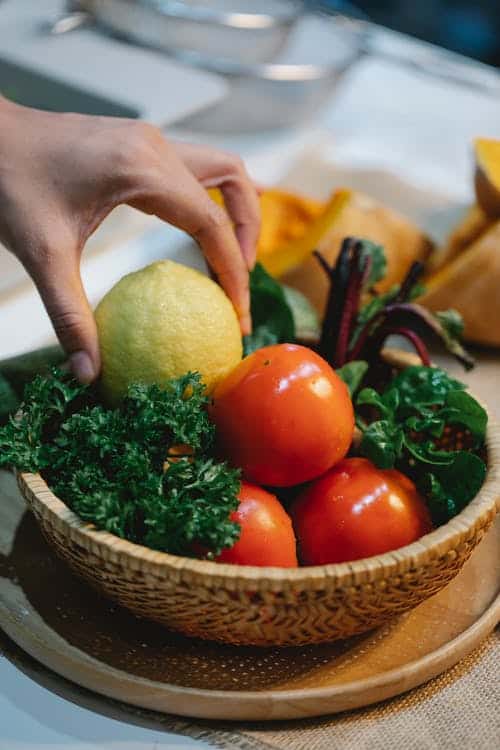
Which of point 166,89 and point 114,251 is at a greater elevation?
point 166,89

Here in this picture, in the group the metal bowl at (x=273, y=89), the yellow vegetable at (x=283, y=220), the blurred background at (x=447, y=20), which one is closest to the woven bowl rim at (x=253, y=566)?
the yellow vegetable at (x=283, y=220)

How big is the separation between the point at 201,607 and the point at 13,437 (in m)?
0.18

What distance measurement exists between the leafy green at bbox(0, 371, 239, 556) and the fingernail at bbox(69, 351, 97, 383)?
0.01 metres

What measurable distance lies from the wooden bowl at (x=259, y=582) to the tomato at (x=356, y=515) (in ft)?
0.13

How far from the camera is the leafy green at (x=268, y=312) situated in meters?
0.76

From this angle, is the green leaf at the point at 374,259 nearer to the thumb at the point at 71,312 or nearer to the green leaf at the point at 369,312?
the green leaf at the point at 369,312

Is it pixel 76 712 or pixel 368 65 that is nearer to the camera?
pixel 76 712

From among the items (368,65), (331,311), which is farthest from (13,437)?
(368,65)

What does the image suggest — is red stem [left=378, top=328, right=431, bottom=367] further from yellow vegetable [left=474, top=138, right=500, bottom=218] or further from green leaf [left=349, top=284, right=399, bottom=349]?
yellow vegetable [left=474, top=138, right=500, bottom=218]

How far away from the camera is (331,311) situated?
0.77 m

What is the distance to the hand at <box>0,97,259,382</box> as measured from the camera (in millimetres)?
593

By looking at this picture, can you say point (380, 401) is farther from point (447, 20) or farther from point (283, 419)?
point (447, 20)

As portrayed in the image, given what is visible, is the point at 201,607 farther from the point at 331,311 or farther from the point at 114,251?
the point at 114,251

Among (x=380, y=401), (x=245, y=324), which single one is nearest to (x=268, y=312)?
(x=245, y=324)
